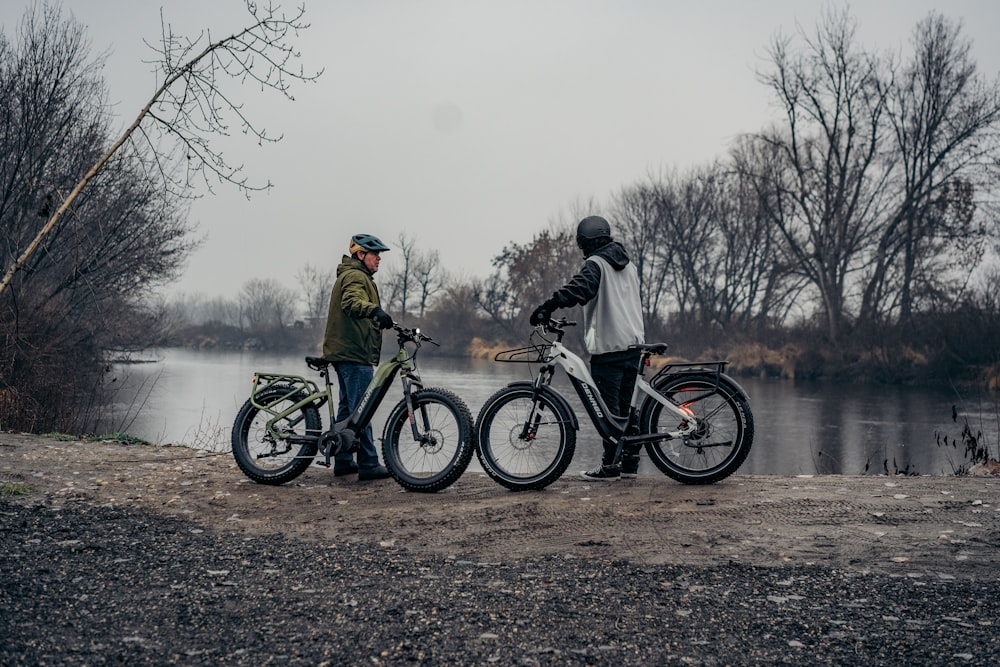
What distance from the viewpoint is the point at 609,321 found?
656 centimetres

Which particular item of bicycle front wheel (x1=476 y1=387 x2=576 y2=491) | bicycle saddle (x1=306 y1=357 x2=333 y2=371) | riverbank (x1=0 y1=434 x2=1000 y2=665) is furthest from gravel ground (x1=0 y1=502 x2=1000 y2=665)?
bicycle saddle (x1=306 y1=357 x2=333 y2=371)

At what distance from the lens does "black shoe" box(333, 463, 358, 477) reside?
722 cm

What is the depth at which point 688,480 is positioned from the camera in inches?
254

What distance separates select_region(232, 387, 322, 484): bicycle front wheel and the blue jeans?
250 mm

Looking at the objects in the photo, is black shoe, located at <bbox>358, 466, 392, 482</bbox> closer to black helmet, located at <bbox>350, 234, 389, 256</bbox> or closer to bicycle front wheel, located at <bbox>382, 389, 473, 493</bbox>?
bicycle front wheel, located at <bbox>382, 389, 473, 493</bbox>

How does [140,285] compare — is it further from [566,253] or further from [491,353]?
[566,253]

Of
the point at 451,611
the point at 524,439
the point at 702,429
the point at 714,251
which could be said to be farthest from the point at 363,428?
the point at 714,251

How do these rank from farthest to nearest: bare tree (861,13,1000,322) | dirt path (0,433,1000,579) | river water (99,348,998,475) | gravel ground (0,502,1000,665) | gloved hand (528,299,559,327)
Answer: bare tree (861,13,1000,322) < river water (99,348,998,475) < gloved hand (528,299,559,327) < dirt path (0,433,1000,579) < gravel ground (0,502,1000,665)

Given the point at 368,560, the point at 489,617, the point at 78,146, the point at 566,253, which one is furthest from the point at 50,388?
the point at 566,253

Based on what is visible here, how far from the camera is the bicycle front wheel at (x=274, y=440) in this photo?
6996mm

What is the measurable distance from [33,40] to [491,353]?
126 feet

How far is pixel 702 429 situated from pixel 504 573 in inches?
99.2

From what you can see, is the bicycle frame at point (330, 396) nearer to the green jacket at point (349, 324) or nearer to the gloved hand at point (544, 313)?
the green jacket at point (349, 324)

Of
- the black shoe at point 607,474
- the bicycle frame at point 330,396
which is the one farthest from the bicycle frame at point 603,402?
the bicycle frame at point 330,396
